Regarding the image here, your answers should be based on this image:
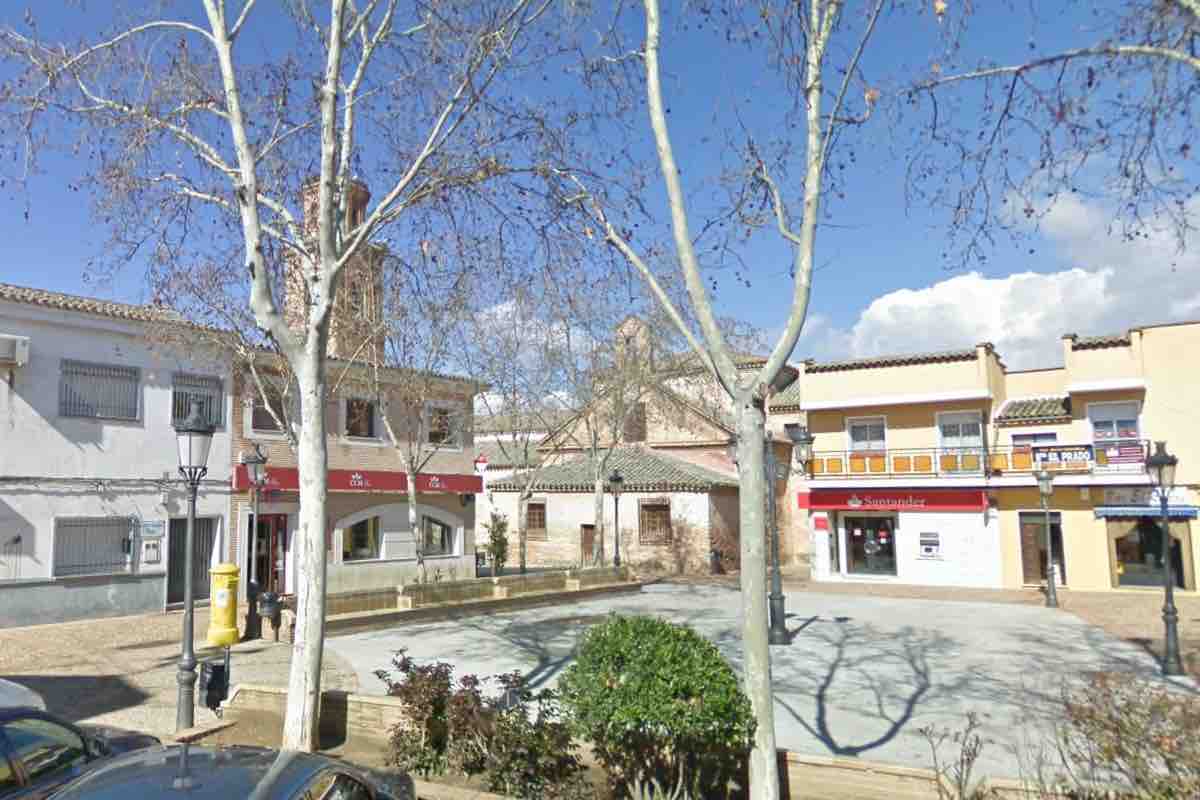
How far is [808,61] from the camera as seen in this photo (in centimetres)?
575

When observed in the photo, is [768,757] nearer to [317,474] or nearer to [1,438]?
[317,474]

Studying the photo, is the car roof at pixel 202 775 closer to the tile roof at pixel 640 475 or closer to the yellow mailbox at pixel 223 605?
the yellow mailbox at pixel 223 605

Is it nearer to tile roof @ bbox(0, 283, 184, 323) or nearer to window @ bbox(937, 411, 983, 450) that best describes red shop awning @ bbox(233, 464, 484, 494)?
tile roof @ bbox(0, 283, 184, 323)

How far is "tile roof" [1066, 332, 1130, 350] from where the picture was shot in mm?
26203

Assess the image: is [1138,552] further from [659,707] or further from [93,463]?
[93,463]

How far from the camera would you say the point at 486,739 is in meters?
6.34

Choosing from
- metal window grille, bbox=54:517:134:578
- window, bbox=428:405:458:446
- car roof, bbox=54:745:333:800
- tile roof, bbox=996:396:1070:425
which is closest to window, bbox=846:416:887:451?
tile roof, bbox=996:396:1070:425

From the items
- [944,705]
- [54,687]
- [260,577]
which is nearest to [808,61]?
[944,705]

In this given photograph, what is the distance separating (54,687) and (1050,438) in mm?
27791

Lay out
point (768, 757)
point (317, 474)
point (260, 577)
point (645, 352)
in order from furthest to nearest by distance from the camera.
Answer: point (645, 352)
point (260, 577)
point (317, 474)
point (768, 757)

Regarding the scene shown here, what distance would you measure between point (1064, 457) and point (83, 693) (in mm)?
26257

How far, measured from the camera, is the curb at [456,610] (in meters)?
15.5

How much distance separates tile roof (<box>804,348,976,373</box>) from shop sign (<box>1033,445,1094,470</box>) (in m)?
3.91

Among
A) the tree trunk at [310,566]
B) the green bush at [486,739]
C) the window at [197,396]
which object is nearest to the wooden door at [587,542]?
the window at [197,396]
